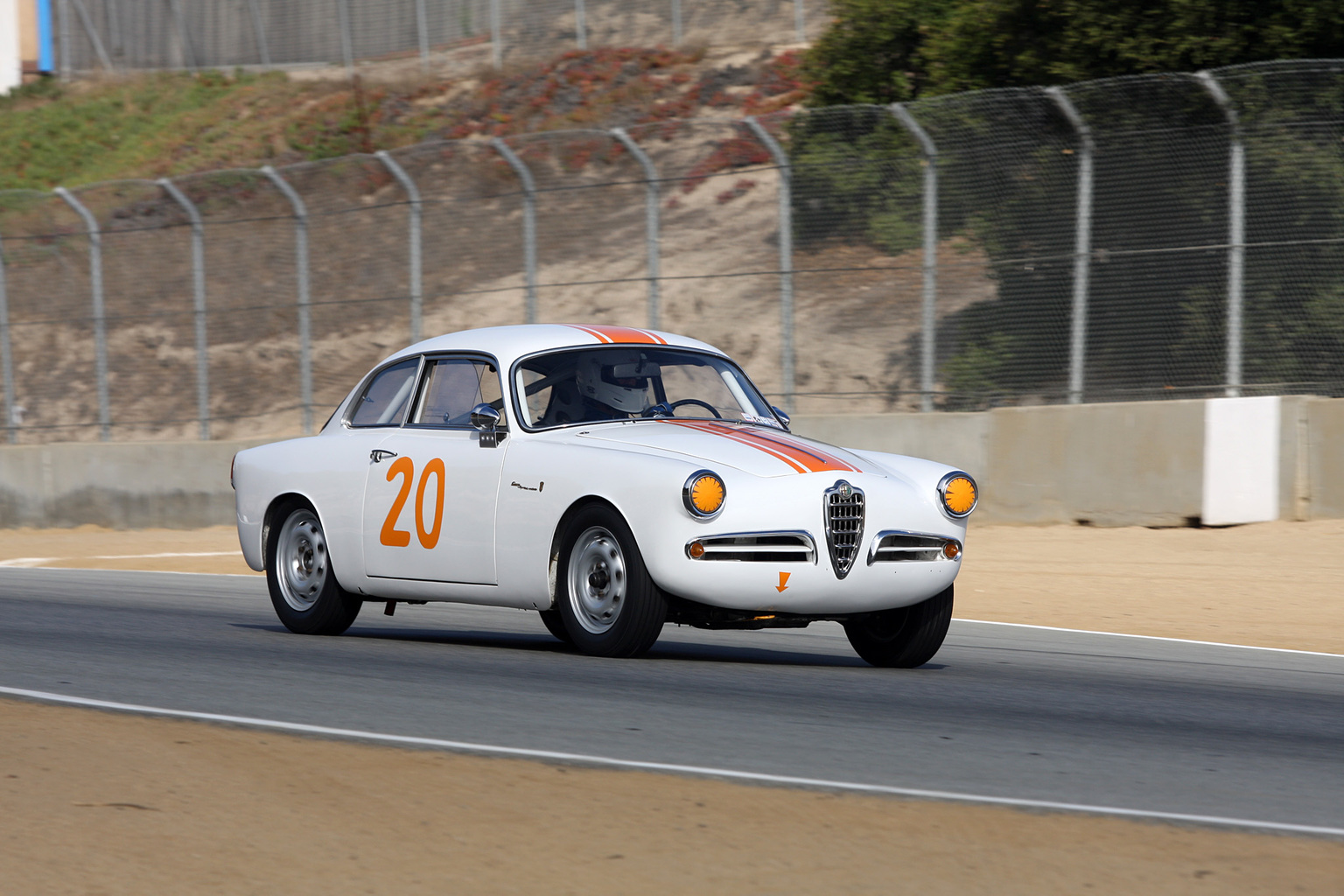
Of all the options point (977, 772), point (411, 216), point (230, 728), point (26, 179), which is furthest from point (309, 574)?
point (26, 179)

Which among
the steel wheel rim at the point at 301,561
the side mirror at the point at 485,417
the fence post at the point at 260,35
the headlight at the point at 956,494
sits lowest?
the steel wheel rim at the point at 301,561

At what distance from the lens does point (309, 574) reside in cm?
973

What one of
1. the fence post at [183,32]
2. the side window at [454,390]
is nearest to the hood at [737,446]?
the side window at [454,390]

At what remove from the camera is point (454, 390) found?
913 cm

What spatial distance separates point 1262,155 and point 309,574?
358 inches

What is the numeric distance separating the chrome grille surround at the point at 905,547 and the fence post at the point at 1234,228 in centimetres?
753

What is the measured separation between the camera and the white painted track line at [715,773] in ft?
16.4

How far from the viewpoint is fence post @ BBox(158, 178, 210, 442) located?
22.0m

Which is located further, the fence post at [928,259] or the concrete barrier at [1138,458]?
the fence post at [928,259]

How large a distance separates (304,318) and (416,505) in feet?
42.8

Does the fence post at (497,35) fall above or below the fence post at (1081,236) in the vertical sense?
above

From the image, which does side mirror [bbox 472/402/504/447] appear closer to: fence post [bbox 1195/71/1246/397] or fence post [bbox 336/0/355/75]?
fence post [bbox 1195/71/1246/397]

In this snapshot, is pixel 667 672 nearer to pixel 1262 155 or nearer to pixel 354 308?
pixel 1262 155

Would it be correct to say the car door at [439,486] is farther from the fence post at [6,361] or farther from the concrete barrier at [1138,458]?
the fence post at [6,361]
